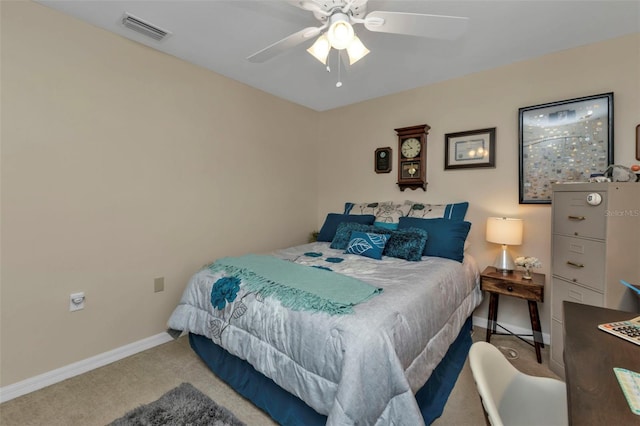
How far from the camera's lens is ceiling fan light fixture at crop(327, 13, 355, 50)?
5.13ft

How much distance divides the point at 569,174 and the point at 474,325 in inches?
63.2

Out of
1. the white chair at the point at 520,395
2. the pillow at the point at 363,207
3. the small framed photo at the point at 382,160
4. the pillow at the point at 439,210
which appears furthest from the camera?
the small framed photo at the point at 382,160

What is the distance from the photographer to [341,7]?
5.31 ft

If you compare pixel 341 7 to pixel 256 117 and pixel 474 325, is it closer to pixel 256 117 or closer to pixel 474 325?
pixel 256 117

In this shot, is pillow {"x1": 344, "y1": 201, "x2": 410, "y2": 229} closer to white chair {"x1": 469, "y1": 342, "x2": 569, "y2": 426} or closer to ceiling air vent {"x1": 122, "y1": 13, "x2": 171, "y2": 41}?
white chair {"x1": 469, "y1": 342, "x2": 569, "y2": 426}

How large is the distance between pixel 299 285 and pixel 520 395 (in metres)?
1.09

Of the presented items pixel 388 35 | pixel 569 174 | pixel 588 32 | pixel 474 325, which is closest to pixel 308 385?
pixel 474 325

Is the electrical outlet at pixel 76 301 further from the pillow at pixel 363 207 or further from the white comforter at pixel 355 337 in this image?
the pillow at pixel 363 207

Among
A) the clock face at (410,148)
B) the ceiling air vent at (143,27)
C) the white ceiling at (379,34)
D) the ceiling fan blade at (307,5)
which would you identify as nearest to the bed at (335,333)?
the clock face at (410,148)

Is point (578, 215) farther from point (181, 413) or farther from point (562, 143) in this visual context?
point (181, 413)

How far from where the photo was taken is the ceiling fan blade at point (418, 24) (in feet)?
4.78

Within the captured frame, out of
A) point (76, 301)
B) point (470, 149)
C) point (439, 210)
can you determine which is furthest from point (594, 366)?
point (76, 301)

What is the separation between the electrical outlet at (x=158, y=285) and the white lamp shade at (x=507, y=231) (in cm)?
294

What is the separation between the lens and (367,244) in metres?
2.53
